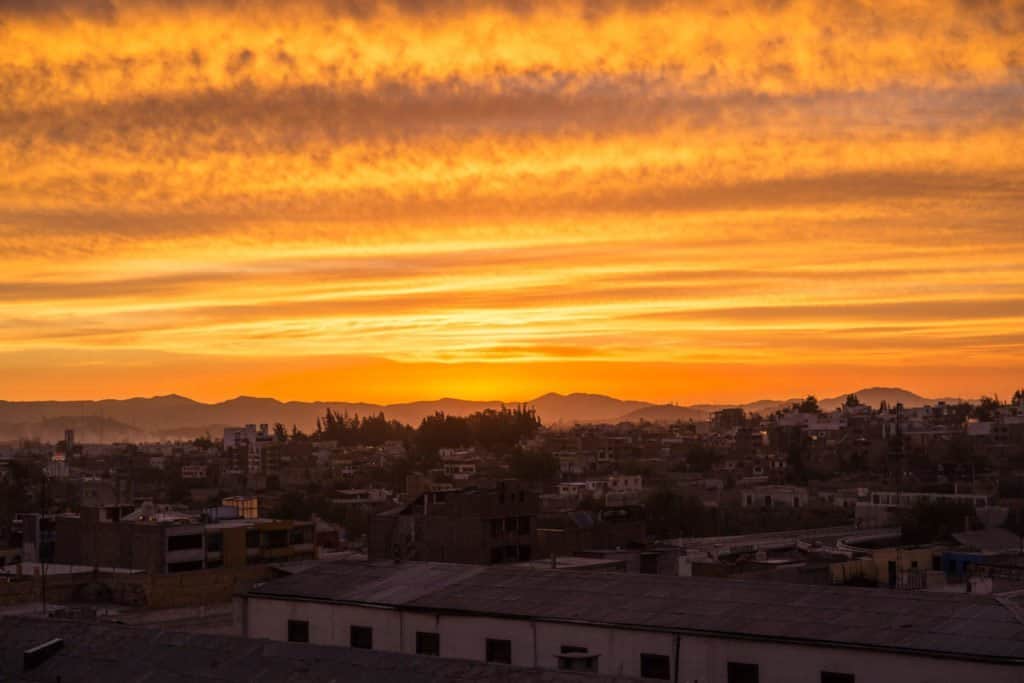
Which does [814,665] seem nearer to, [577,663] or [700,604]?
[700,604]

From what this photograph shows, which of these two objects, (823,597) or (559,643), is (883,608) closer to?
(823,597)

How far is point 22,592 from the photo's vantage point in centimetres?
3844

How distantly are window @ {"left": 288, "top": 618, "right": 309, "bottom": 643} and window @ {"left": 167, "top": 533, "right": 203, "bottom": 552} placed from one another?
28.2 m

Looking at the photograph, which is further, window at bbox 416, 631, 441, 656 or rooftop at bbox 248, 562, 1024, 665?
window at bbox 416, 631, 441, 656

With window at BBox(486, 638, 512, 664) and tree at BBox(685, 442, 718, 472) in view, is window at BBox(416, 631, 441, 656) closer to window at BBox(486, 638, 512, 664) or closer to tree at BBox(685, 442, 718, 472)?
window at BBox(486, 638, 512, 664)

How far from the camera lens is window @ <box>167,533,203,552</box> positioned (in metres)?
48.3

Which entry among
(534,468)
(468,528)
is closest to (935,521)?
(468,528)

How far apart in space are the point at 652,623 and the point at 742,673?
4.69 ft

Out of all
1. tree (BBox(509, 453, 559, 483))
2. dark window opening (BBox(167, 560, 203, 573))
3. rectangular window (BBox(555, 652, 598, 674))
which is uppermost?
tree (BBox(509, 453, 559, 483))

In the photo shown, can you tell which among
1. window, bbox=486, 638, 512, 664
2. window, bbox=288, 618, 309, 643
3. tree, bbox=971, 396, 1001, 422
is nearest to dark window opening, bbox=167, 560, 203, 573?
window, bbox=288, 618, 309, 643

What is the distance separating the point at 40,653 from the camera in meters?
14.3

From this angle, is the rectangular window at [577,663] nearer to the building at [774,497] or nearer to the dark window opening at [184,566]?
the dark window opening at [184,566]

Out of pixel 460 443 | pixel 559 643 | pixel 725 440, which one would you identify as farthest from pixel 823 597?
pixel 725 440

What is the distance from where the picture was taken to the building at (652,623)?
15203 mm
